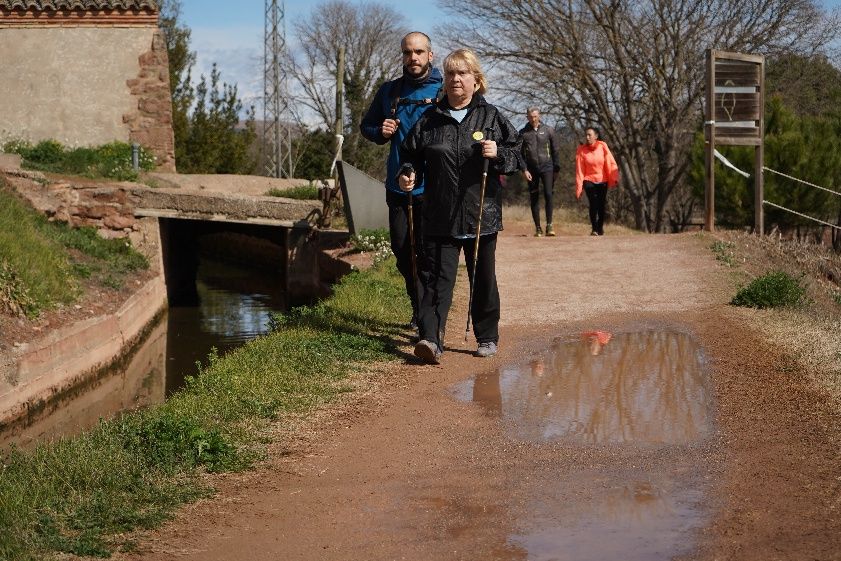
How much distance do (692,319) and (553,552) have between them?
18.2 feet

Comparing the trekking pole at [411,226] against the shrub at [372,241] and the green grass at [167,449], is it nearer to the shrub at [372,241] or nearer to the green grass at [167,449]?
the green grass at [167,449]

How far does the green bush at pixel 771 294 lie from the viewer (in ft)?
32.2

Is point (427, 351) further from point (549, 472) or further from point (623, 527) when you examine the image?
point (623, 527)

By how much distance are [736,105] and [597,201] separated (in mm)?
2390

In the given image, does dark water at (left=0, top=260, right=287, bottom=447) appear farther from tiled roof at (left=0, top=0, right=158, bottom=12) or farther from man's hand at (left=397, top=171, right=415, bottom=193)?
tiled roof at (left=0, top=0, right=158, bottom=12)

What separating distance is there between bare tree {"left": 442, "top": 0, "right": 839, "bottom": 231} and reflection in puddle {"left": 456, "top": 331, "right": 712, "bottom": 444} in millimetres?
21821

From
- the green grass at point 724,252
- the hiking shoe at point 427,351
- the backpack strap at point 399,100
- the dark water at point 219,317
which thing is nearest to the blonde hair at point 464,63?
the backpack strap at point 399,100

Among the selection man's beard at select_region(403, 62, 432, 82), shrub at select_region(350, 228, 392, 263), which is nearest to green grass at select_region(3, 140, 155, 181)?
shrub at select_region(350, 228, 392, 263)

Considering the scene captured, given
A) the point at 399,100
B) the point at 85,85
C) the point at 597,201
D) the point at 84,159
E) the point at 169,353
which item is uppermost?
the point at 85,85

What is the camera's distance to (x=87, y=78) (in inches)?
Answer: 878

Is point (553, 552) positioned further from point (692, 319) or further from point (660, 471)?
point (692, 319)

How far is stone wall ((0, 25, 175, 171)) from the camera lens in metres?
22.3

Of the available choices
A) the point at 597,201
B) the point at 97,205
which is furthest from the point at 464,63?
the point at 97,205

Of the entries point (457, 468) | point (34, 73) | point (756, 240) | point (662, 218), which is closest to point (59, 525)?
point (457, 468)
